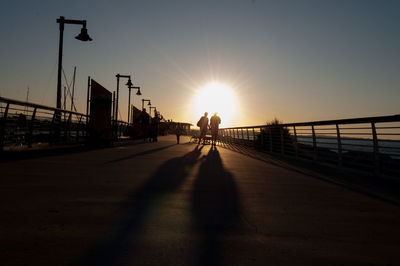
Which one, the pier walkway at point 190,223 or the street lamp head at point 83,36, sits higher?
the street lamp head at point 83,36

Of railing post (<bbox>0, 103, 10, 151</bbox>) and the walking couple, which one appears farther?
the walking couple

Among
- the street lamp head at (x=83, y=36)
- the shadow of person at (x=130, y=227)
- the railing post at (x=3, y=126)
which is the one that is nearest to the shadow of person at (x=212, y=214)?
the shadow of person at (x=130, y=227)

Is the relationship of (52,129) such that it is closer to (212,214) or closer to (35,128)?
(35,128)

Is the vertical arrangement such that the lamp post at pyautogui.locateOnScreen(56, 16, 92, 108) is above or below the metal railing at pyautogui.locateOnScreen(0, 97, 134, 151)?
above

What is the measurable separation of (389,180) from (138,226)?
4814 mm

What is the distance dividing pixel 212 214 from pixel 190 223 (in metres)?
0.34

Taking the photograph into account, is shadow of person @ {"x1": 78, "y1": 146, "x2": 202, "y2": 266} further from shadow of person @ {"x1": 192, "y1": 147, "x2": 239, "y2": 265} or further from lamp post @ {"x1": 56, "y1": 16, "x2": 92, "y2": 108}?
lamp post @ {"x1": 56, "y1": 16, "x2": 92, "y2": 108}

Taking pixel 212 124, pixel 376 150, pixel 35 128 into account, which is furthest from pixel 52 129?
pixel 376 150

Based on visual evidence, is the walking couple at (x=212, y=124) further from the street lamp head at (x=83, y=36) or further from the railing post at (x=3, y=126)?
the railing post at (x=3, y=126)

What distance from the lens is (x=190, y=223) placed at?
248 cm

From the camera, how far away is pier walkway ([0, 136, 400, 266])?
1.85 m

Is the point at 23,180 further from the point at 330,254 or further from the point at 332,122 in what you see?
the point at 332,122

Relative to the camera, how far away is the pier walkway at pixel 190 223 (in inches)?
72.7

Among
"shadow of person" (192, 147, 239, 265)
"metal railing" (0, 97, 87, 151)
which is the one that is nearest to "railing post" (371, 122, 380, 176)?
"shadow of person" (192, 147, 239, 265)
